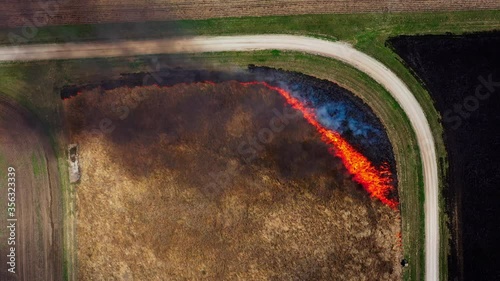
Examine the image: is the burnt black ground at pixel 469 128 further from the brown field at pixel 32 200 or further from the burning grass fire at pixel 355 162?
the brown field at pixel 32 200

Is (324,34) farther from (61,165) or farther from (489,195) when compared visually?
(61,165)

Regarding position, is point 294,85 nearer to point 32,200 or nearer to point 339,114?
point 339,114

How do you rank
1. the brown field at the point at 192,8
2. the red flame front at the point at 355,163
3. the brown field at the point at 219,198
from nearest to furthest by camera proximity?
the brown field at the point at 219,198
the red flame front at the point at 355,163
the brown field at the point at 192,8

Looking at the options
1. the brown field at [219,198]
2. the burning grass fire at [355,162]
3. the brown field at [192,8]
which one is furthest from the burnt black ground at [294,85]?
the brown field at [192,8]

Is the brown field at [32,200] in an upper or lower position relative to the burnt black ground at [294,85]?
lower

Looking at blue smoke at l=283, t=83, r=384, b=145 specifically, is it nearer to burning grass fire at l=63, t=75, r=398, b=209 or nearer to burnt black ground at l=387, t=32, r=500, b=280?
burning grass fire at l=63, t=75, r=398, b=209

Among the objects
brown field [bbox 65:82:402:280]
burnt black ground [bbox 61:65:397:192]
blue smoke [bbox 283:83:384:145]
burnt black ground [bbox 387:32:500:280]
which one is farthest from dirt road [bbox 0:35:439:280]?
brown field [bbox 65:82:402:280]
